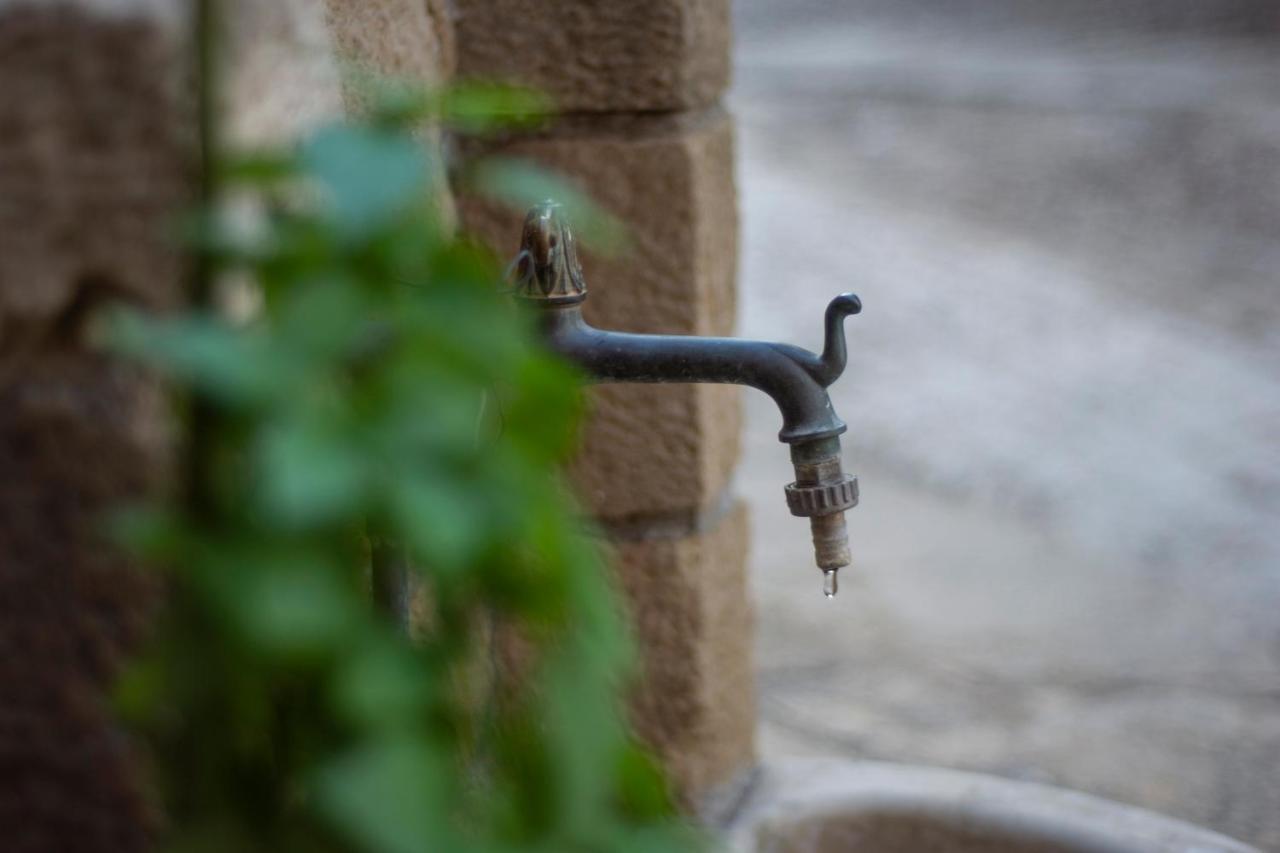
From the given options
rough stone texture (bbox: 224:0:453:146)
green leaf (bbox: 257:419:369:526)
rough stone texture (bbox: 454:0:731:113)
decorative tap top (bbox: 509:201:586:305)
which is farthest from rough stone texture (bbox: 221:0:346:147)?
rough stone texture (bbox: 454:0:731:113)

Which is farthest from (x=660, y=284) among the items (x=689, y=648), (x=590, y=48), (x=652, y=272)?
(x=689, y=648)

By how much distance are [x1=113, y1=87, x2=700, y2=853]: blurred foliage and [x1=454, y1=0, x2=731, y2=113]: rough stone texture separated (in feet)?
2.37

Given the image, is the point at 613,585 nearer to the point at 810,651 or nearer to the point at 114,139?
the point at 114,139

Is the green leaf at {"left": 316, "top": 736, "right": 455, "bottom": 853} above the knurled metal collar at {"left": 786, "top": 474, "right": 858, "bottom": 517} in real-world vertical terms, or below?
above

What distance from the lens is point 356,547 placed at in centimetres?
40

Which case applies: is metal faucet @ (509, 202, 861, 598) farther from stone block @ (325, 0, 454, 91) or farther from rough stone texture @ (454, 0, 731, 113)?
rough stone texture @ (454, 0, 731, 113)

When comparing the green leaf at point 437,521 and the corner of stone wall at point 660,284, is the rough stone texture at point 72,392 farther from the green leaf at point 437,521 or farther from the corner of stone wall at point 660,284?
the corner of stone wall at point 660,284

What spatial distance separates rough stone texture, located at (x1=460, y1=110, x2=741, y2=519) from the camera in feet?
3.69

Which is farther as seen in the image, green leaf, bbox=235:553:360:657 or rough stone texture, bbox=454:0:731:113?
rough stone texture, bbox=454:0:731:113

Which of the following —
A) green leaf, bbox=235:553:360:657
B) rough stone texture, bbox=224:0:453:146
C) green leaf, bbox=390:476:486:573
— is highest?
rough stone texture, bbox=224:0:453:146

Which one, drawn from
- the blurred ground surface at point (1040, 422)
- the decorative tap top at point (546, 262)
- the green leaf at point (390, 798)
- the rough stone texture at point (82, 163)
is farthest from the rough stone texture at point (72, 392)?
the blurred ground surface at point (1040, 422)

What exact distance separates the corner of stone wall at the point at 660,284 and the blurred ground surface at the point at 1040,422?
0.66 meters

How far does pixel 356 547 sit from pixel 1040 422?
3.21 metres

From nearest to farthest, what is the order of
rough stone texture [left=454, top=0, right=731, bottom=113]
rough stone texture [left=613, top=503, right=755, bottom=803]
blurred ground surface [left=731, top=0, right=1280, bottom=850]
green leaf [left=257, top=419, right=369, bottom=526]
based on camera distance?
green leaf [left=257, top=419, right=369, bottom=526] → rough stone texture [left=454, top=0, right=731, bottom=113] → rough stone texture [left=613, top=503, right=755, bottom=803] → blurred ground surface [left=731, top=0, right=1280, bottom=850]
